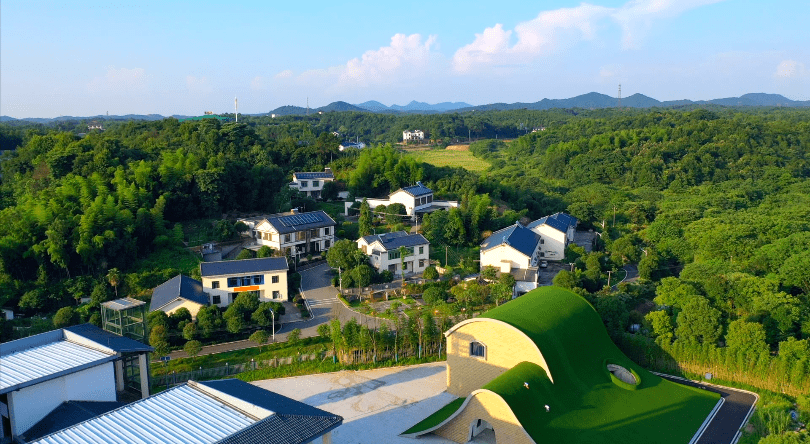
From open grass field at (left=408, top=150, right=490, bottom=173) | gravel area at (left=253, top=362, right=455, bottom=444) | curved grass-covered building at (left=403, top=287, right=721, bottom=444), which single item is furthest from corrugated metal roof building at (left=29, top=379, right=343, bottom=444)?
open grass field at (left=408, top=150, right=490, bottom=173)

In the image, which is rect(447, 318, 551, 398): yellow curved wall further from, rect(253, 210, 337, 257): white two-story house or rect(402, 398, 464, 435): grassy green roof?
rect(253, 210, 337, 257): white two-story house

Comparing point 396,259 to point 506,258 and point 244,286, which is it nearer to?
point 506,258

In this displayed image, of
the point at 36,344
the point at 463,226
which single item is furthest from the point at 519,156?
the point at 36,344

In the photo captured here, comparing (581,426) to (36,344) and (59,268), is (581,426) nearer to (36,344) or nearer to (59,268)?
(36,344)

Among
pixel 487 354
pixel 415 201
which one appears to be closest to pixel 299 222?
pixel 415 201

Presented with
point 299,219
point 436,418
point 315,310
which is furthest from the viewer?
point 299,219

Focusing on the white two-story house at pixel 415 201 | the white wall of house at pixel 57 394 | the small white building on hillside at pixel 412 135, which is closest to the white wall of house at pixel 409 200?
the white two-story house at pixel 415 201
